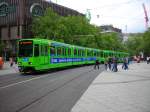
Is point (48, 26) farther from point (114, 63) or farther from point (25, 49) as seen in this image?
point (25, 49)

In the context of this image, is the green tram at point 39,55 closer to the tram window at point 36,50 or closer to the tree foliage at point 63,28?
the tram window at point 36,50

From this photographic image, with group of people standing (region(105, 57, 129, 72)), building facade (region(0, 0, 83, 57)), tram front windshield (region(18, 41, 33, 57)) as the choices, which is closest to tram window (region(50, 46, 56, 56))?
tram front windshield (region(18, 41, 33, 57))

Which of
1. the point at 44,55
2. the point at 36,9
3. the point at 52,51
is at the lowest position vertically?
the point at 44,55

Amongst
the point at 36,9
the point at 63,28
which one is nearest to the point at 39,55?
the point at 63,28

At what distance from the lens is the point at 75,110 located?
28.6ft

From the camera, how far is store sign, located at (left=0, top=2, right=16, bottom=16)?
77512mm

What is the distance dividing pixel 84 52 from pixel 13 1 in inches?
1646

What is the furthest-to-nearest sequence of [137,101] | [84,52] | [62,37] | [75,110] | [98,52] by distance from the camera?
1. [62,37]
2. [98,52]
3. [84,52]
4. [137,101]
5. [75,110]

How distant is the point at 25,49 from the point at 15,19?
55127 millimetres

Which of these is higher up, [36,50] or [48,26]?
[48,26]

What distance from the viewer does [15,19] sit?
252ft

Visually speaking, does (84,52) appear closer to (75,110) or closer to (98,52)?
(98,52)

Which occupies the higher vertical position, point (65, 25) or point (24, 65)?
point (65, 25)

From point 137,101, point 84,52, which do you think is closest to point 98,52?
point 84,52
